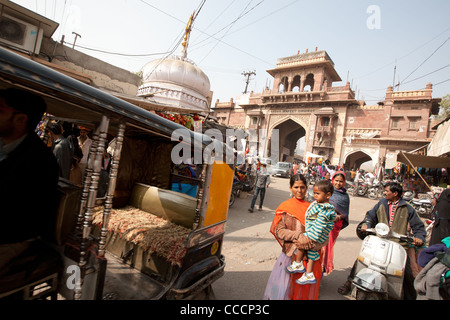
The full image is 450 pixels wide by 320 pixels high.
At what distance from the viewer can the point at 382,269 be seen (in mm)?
2953

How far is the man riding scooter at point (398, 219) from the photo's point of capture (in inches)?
119

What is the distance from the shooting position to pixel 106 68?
48.1 feet

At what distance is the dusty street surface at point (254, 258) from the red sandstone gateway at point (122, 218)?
0.57 m

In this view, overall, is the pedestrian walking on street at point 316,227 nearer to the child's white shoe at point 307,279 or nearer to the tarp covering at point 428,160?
the child's white shoe at point 307,279

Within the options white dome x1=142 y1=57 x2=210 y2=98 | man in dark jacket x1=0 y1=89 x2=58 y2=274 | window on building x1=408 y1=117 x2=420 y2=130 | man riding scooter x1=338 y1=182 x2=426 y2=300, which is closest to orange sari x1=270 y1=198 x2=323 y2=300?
man riding scooter x1=338 y1=182 x2=426 y2=300

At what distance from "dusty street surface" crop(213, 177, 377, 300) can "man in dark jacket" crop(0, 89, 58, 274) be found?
2349mm

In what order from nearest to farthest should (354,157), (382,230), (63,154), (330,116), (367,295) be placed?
(367,295) < (382,230) < (63,154) < (330,116) < (354,157)

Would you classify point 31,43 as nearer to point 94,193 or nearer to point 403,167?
point 94,193

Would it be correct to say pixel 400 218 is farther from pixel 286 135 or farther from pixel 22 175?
pixel 286 135

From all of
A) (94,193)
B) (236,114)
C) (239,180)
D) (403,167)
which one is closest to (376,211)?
(94,193)

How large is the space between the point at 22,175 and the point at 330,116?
93.2ft

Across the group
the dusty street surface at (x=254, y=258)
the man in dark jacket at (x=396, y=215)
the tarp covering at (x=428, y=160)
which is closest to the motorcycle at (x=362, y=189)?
the tarp covering at (x=428, y=160)

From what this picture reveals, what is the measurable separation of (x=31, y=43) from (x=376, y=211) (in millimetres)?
15508

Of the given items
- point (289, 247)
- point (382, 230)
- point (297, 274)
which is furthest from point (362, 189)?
point (289, 247)
